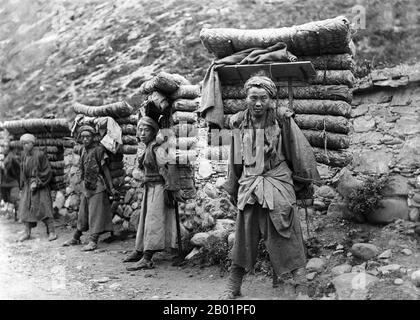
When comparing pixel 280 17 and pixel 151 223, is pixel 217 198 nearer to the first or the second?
pixel 151 223

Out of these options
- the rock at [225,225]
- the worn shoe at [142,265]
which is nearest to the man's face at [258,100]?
the rock at [225,225]

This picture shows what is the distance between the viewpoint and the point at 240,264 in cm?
443

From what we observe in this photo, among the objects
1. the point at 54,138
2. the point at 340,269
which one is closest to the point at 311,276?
the point at 340,269

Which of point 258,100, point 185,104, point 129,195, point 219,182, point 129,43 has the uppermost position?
point 129,43

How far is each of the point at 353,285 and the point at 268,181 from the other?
1184 millimetres

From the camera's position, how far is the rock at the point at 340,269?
4613 mm

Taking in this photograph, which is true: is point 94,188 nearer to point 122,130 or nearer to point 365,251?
point 122,130

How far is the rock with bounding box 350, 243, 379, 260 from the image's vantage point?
486cm

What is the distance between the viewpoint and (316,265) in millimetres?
4969

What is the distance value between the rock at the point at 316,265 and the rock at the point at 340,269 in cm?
25

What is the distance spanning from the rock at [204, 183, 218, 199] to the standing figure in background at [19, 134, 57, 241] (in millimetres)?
3208

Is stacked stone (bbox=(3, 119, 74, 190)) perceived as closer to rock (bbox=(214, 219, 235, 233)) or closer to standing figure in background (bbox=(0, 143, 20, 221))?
standing figure in background (bbox=(0, 143, 20, 221))

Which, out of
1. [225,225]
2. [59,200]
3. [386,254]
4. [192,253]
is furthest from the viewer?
[59,200]
